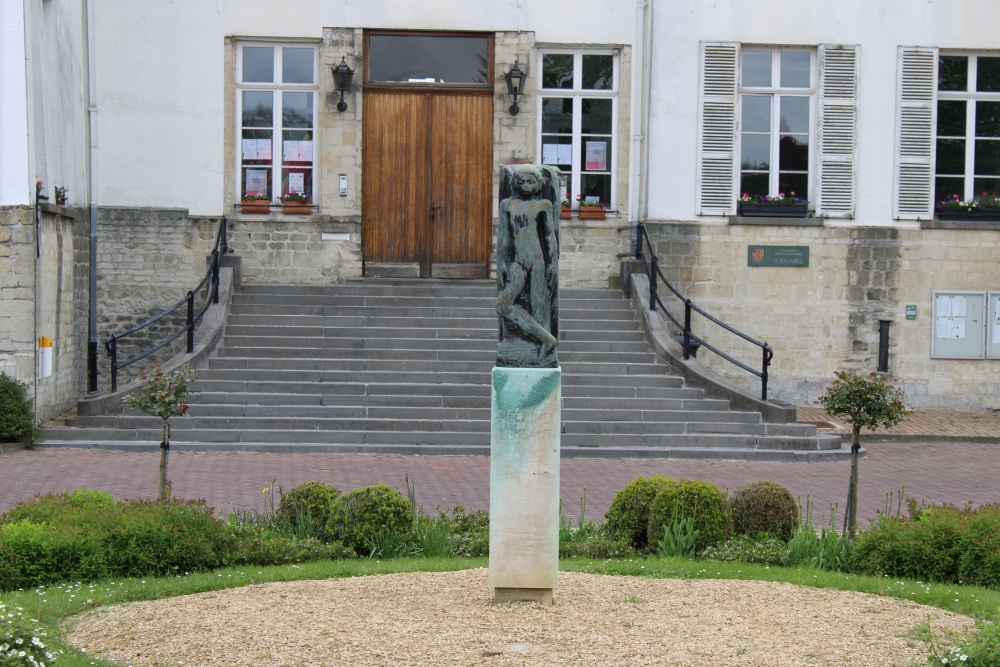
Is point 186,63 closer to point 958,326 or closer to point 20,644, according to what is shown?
point 958,326

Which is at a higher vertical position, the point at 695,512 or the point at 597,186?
the point at 597,186

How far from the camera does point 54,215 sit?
15.7 m

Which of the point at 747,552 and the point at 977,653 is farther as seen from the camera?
the point at 747,552

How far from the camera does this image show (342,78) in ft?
59.9

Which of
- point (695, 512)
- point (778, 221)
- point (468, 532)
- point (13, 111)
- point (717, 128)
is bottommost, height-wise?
point (468, 532)

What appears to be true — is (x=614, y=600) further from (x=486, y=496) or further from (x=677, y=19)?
(x=677, y=19)

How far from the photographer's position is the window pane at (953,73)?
18969 mm

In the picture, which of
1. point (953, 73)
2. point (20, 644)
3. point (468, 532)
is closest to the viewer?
point (20, 644)

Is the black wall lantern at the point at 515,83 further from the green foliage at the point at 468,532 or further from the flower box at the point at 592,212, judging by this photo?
the green foliage at the point at 468,532

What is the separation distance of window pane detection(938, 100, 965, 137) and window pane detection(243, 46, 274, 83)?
9.77m

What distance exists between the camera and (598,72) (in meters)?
18.9

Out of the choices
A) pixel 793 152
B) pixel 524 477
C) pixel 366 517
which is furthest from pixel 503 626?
pixel 793 152

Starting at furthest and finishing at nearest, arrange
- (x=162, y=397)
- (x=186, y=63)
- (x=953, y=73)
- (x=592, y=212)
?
1. (x=953, y=73)
2. (x=592, y=212)
3. (x=186, y=63)
4. (x=162, y=397)

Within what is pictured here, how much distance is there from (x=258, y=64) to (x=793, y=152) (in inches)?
309
